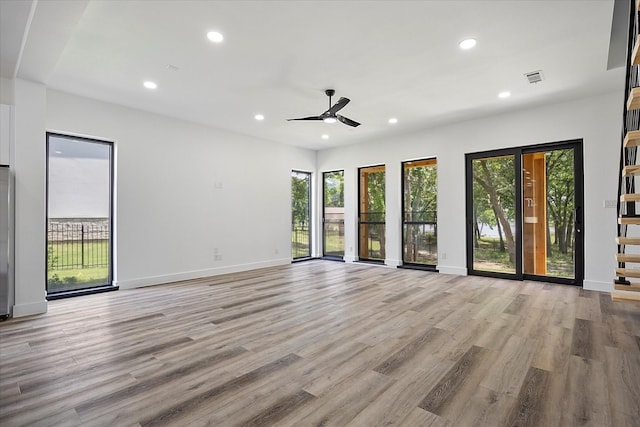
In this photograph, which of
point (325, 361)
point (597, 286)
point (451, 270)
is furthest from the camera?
point (451, 270)

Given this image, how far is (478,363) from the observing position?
2.47 meters

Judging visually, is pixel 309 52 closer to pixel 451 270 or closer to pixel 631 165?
pixel 631 165

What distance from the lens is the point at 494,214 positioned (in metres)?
5.88

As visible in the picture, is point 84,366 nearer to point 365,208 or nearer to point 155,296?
point 155,296

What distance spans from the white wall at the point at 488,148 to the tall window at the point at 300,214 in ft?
1.98

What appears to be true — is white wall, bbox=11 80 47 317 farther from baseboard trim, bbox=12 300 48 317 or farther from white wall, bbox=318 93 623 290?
white wall, bbox=318 93 623 290

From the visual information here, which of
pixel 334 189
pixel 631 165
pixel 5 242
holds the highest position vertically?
pixel 334 189

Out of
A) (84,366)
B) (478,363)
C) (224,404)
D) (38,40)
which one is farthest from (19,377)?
(478,363)

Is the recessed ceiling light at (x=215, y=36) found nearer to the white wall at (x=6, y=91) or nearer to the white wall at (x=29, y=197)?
the white wall at (x=29, y=197)

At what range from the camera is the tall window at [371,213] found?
764cm

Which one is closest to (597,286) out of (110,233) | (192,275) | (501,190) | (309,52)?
(501,190)

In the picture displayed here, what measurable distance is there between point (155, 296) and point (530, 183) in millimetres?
6350

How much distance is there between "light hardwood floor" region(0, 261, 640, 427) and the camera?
1.87 meters

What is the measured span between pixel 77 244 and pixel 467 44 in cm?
584
